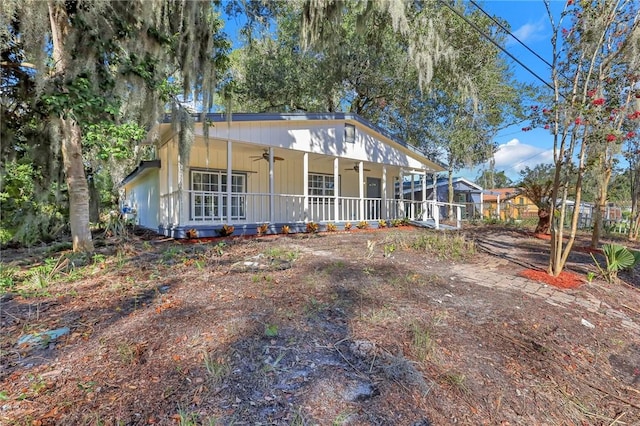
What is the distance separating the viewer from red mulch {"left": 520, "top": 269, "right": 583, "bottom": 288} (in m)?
4.65

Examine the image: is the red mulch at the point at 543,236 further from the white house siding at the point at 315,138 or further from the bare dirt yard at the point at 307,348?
the bare dirt yard at the point at 307,348

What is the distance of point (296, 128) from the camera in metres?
9.96

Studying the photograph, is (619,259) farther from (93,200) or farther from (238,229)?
(93,200)

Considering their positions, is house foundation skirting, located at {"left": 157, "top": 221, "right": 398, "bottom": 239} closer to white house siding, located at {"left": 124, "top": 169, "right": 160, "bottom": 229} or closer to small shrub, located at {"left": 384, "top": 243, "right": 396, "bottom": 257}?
white house siding, located at {"left": 124, "top": 169, "right": 160, "bottom": 229}

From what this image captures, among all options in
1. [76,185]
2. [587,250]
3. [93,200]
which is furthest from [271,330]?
[93,200]

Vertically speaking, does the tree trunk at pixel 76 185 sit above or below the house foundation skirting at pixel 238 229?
above

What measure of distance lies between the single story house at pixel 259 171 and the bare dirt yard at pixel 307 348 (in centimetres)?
422

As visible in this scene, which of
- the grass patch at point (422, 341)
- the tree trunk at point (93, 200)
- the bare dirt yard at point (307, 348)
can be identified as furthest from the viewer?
the tree trunk at point (93, 200)

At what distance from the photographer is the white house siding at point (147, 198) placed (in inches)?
410

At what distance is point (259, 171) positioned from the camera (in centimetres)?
A: 1120

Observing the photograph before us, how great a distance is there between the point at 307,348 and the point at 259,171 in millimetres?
9364

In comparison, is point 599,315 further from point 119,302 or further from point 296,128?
point 296,128

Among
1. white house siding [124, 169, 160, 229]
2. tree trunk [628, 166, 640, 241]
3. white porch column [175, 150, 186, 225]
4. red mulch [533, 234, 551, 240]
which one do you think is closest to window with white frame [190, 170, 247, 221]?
white porch column [175, 150, 186, 225]

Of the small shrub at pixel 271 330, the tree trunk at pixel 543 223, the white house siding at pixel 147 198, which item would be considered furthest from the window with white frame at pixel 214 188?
the tree trunk at pixel 543 223
